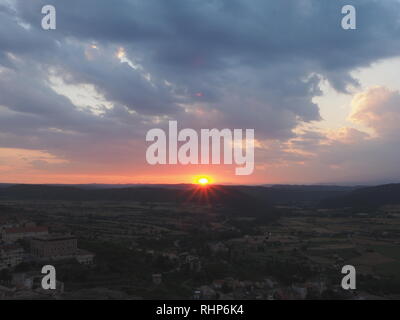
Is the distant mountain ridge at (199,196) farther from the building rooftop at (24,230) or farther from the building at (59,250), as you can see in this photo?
the building at (59,250)

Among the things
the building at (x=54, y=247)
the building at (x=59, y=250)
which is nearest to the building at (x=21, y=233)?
the building at (x=59, y=250)

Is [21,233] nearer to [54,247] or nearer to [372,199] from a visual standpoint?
[54,247]

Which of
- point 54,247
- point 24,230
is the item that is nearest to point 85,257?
point 54,247

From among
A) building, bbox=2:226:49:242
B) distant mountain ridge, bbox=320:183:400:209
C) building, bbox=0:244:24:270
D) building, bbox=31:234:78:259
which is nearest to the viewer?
building, bbox=0:244:24:270

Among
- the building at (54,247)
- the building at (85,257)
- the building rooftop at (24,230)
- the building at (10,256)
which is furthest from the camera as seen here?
the building rooftop at (24,230)

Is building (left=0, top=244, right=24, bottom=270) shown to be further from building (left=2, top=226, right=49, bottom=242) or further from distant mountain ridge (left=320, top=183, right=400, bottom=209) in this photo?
distant mountain ridge (left=320, top=183, right=400, bottom=209)

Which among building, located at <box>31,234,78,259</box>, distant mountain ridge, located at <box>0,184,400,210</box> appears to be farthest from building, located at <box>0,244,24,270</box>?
distant mountain ridge, located at <box>0,184,400,210</box>
